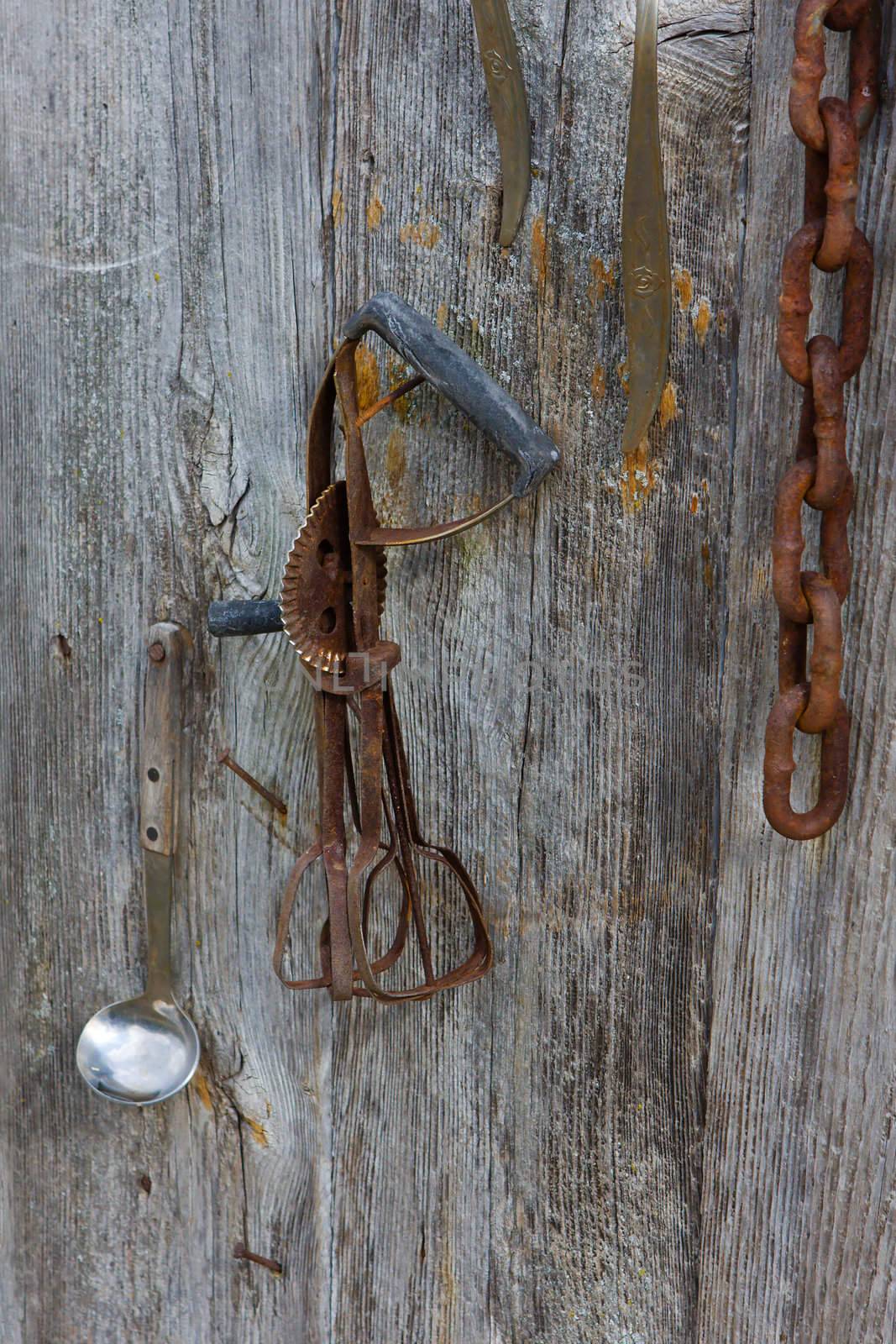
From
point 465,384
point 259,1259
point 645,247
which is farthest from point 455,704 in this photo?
point 259,1259

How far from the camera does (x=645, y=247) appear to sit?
0.67 meters

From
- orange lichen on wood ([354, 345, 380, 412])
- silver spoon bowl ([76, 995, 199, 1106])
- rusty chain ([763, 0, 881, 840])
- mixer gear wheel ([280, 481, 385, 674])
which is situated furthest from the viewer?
silver spoon bowl ([76, 995, 199, 1106])

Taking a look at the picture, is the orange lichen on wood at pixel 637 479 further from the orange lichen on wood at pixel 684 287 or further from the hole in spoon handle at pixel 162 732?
the hole in spoon handle at pixel 162 732

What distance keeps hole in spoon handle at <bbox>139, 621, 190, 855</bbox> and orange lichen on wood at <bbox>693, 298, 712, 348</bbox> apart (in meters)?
0.48

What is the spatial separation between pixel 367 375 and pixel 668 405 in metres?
0.23

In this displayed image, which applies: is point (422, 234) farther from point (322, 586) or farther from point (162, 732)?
point (162, 732)

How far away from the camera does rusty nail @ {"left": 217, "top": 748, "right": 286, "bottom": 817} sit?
0.81m

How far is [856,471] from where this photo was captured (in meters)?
0.64

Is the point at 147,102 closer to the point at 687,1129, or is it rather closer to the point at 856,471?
the point at 856,471

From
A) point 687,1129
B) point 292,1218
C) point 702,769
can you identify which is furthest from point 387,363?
point 292,1218

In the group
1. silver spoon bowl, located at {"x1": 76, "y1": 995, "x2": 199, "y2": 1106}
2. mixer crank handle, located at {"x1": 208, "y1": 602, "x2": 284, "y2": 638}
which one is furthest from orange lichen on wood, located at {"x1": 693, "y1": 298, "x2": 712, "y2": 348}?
silver spoon bowl, located at {"x1": 76, "y1": 995, "x2": 199, "y2": 1106}

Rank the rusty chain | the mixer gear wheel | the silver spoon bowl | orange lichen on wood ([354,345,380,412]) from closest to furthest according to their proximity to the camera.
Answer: the rusty chain < the mixer gear wheel < orange lichen on wood ([354,345,380,412]) < the silver spoon bowl

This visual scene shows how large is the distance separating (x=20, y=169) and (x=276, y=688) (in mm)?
489

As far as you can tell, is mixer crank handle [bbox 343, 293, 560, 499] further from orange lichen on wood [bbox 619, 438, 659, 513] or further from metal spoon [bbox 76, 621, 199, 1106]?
metal spoon [bbox 76, 621, 199, 1106]
